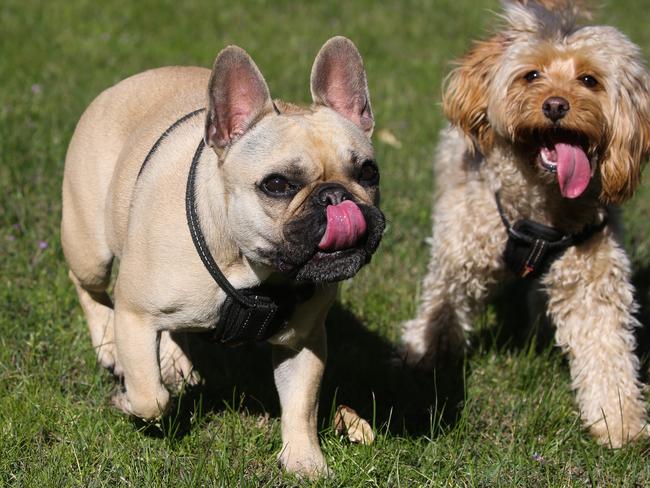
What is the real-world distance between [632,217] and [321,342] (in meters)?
3.59

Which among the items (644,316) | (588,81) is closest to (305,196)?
(588,81)

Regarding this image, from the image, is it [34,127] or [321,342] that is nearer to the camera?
[321,342]

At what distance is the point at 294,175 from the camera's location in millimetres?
3340

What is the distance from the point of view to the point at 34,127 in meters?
6.77

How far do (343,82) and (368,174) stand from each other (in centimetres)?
42

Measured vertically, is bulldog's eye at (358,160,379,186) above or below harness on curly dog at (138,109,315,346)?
above

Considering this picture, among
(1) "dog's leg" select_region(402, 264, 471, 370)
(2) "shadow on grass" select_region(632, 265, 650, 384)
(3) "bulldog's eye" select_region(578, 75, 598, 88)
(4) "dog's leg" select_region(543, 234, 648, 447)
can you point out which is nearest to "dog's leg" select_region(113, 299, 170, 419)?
(1) "dog's leg" select_region(402, 264, 471, 370)

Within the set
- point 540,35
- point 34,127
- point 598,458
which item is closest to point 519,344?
point 598,458

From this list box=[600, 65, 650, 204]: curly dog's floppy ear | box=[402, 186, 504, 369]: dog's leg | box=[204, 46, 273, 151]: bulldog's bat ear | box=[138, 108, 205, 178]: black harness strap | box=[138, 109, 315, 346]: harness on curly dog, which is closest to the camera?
box=[204, 46, 273, 151]: bulldog's bat ear

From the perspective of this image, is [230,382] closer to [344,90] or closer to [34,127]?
[344,90]

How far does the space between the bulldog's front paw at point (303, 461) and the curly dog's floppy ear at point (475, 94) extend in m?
1.78

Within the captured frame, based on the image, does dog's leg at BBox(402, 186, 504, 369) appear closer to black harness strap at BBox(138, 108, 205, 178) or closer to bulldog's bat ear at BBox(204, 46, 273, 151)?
black harness strap at BBox(138, 108, 205, 178)

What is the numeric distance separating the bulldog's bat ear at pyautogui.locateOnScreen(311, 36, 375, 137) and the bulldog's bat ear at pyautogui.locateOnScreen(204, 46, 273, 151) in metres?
0.23

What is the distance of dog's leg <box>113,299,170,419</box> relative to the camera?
12.2 ft
